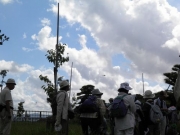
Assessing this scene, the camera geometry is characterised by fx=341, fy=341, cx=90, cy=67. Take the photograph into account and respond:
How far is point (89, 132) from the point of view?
855 centimetres

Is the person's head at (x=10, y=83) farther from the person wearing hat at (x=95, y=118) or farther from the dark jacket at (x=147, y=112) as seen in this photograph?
the dark jacket at (x=147, y=112)

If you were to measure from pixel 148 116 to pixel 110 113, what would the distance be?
2.66m

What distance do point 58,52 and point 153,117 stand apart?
5140mm

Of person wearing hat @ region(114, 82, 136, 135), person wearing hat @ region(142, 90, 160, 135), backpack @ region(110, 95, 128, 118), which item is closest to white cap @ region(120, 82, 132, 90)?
person wearing hat @ region(114, 82, 136, 135)

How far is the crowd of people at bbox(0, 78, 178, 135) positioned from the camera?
6480 mm

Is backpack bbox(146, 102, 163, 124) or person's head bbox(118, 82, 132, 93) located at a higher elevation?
person's head bbox(118, 82, 132, 93)

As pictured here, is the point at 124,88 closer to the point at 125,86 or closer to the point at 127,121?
the point at 125,86

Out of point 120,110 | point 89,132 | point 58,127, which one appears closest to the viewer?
point 120,110

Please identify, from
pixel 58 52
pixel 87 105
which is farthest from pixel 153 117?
Answer: pixel 58 52

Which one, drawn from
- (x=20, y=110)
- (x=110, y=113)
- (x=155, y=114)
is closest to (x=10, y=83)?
(x=110, y=113)

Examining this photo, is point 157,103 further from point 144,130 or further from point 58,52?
point 58,52

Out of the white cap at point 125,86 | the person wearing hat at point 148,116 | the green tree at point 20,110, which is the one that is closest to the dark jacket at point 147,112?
the person wearing hat at point 148,116

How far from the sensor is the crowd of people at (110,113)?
6.48 m

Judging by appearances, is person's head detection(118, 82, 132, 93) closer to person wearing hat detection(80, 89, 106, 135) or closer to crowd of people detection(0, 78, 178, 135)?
crowd of people detection(0, 78, 178, 135)
